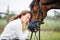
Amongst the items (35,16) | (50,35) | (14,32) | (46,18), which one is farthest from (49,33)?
(14,32)

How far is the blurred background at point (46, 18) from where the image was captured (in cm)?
212

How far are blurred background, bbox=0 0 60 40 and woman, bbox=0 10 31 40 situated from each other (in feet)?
0.22

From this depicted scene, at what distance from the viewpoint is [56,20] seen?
219 centimetres

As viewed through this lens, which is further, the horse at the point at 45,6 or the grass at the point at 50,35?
the grass at the point at 50,35

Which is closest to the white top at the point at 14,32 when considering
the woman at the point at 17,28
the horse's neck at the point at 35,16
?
the woman at the point at 17,28

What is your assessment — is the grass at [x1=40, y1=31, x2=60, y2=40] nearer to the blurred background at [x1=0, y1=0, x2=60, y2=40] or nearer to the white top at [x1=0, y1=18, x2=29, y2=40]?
the blurred background at [x1=0, y1=0, x2=60, y2=40]

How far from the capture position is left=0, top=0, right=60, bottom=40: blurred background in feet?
6.97

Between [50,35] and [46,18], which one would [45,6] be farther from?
[50,35]

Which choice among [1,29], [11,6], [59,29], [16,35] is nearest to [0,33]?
[1,29]

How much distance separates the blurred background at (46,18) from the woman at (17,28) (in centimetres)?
7

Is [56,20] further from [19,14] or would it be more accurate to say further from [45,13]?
[19,14]

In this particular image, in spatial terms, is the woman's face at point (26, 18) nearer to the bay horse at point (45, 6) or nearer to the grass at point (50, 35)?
the bay horse at point (45, 6)

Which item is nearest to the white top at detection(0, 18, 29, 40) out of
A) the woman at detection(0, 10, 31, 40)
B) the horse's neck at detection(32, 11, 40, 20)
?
the woman at detection(0, 10, 31, 40)

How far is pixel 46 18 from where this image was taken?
211 centimetres
